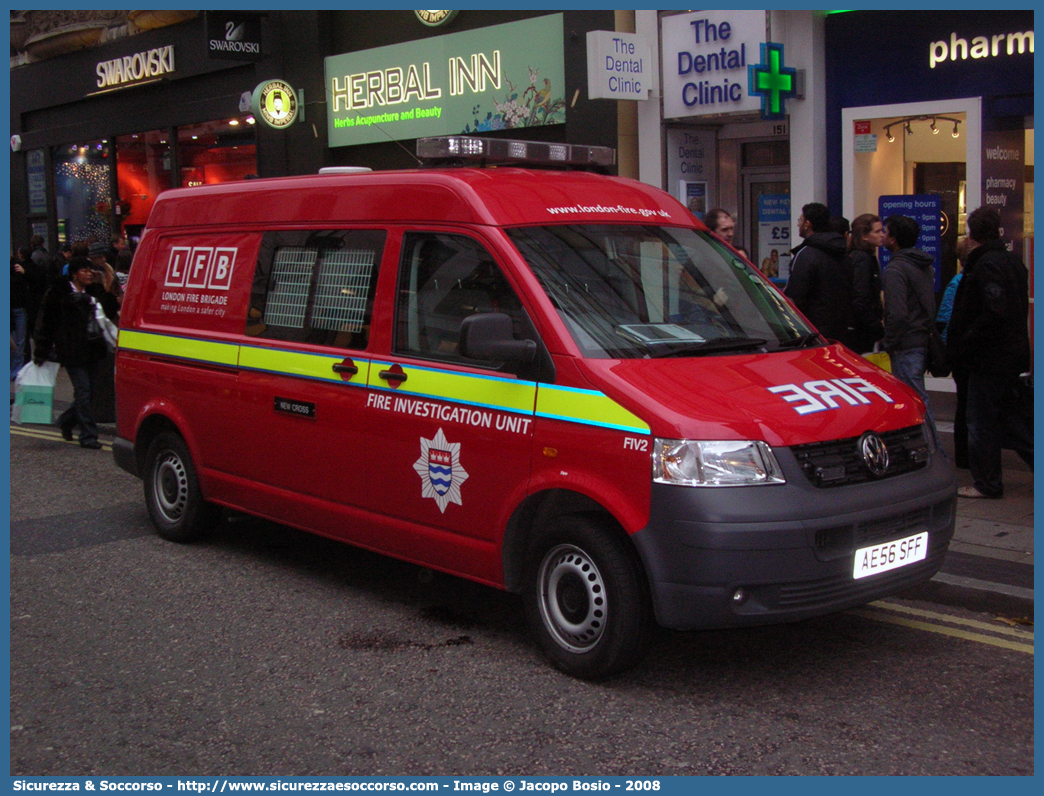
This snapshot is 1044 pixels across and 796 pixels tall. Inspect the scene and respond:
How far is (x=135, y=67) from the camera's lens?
2197 cm

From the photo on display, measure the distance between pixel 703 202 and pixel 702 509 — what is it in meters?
10.2

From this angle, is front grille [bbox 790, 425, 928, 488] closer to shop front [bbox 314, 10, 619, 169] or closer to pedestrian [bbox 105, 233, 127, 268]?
shop front [bbox 314, 10, 619, 169]

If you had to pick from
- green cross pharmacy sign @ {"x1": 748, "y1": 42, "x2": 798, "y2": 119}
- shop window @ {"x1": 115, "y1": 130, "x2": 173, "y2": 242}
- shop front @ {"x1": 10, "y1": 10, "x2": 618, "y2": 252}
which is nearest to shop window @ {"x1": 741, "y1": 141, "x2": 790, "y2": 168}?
green cross pharmacy sign @ {"x1": 748, "y1": 42, "x2": 798, "y2": 119}

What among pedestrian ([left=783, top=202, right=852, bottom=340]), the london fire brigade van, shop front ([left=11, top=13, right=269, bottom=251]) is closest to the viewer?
the london fire brigade van

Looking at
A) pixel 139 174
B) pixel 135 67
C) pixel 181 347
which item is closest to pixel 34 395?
pixel 181 347

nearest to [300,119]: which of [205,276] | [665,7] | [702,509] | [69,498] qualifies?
[665,7]

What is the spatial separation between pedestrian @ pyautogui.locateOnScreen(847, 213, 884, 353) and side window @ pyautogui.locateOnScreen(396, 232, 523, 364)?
13.5 feet

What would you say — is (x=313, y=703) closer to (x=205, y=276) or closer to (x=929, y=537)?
(x=929, y=537)

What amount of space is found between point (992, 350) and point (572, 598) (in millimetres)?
4382

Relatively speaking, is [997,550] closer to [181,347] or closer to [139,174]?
[181,347]

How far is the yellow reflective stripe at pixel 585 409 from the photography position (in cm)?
477

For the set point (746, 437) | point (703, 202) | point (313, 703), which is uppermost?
point (703, 202)

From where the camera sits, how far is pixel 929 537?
5160 mm

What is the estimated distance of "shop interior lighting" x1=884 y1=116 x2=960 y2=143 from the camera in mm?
11453
